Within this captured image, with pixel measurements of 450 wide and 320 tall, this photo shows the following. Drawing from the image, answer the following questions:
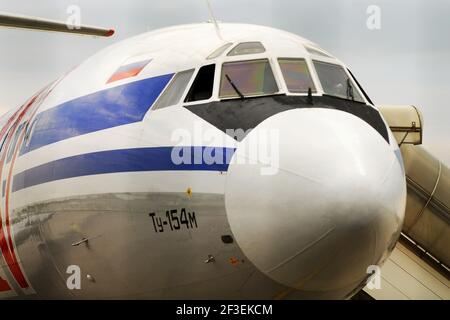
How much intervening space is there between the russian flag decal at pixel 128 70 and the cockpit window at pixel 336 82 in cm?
187

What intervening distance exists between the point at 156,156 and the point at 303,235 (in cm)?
175

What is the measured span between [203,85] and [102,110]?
4.04 ft

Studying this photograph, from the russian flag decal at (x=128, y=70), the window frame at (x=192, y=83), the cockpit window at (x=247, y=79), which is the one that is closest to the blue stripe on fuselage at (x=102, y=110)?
the russian flag decal at (x=128, y=70)

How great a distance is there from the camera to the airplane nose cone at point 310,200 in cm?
764

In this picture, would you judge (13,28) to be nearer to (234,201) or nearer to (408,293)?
(408,293)

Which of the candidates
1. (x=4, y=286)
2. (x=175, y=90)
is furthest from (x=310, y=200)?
(x=4, y=286)

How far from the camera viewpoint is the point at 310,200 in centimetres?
763

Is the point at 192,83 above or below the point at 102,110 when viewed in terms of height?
above

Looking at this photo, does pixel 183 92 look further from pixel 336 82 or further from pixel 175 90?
pixel 336 82

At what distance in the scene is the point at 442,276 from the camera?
1708 cm

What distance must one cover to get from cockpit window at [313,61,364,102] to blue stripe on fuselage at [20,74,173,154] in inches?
62.7

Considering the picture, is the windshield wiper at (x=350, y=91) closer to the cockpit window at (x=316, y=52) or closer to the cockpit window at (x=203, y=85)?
the cockpit window at (x=316, y=52)
